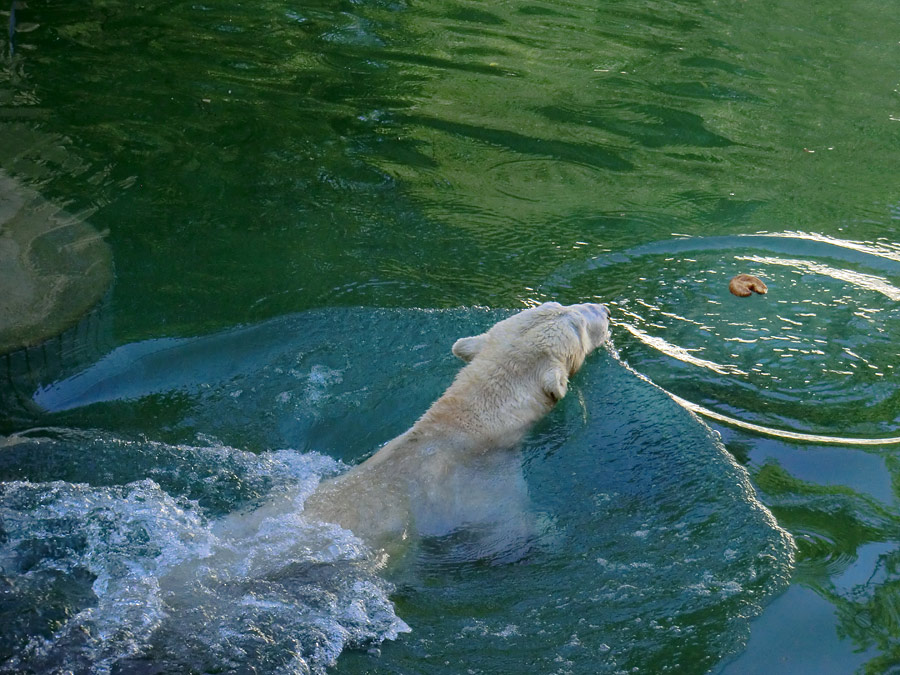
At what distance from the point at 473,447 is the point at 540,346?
3.11ft

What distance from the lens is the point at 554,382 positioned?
237 inches

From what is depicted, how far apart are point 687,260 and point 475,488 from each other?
3.95 m

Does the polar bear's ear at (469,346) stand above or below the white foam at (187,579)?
above

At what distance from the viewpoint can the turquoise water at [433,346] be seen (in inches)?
185

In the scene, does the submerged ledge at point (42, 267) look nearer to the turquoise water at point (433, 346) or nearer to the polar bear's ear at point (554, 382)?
the turquoise water at point (433, 346)

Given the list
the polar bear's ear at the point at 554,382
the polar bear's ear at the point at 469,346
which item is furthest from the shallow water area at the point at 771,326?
the polar bear's ear at the point at 469,346

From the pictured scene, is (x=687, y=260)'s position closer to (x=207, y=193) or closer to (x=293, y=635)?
(x=207, y=193)

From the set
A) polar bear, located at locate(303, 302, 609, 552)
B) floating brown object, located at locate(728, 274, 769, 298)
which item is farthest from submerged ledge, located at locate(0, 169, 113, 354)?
floating brown object, located at locate(728, 274, 769, 298)

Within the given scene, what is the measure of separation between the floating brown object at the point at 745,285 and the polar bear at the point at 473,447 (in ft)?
6.01

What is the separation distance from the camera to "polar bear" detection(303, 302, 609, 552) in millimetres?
5133

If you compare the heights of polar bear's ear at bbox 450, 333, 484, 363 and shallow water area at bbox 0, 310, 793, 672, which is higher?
polar bear's ear at bbox 450, 333, 484, 363

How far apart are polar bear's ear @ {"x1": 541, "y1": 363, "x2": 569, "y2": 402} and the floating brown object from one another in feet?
8.50

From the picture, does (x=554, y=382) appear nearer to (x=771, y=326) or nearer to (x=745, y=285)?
(x=771, y=326)

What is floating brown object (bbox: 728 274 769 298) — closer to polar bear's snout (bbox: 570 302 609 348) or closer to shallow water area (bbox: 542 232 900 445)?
shallow water area (bbox: 542 232 900 445)
